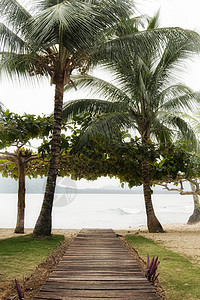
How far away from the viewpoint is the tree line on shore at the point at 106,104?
648cm

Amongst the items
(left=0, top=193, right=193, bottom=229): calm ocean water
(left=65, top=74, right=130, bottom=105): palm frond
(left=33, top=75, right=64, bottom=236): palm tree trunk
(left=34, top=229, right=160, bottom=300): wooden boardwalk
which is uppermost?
(left=65, top=74, right=130, bottom=105): palm frond

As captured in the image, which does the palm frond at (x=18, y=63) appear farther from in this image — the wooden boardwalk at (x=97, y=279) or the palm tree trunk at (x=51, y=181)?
the wooden boardwalk at (x=97, y=279)

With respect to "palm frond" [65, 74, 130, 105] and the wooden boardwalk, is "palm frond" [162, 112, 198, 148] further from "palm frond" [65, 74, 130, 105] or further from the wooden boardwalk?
the wooden boardwalk

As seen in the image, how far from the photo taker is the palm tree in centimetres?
542

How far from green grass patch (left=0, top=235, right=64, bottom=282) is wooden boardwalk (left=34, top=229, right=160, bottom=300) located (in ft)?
1.74

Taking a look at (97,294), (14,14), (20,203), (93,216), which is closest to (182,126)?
(20,203)

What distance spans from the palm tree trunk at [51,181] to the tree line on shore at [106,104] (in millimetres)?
25

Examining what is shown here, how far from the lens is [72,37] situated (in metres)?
5.79

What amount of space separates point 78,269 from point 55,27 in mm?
4912

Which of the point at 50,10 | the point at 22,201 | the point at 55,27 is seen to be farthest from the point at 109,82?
the point at 22,201

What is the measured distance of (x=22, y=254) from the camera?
4512 mm

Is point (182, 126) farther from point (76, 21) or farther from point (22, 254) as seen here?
point (22, 254)

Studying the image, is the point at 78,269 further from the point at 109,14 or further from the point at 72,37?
the point at 109,14

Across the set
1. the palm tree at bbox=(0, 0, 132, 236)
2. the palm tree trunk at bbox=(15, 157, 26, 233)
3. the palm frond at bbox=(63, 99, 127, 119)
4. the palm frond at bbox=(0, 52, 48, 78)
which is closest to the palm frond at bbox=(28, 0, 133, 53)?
the palm tree at bbox=(0, 0, 132, 236)
